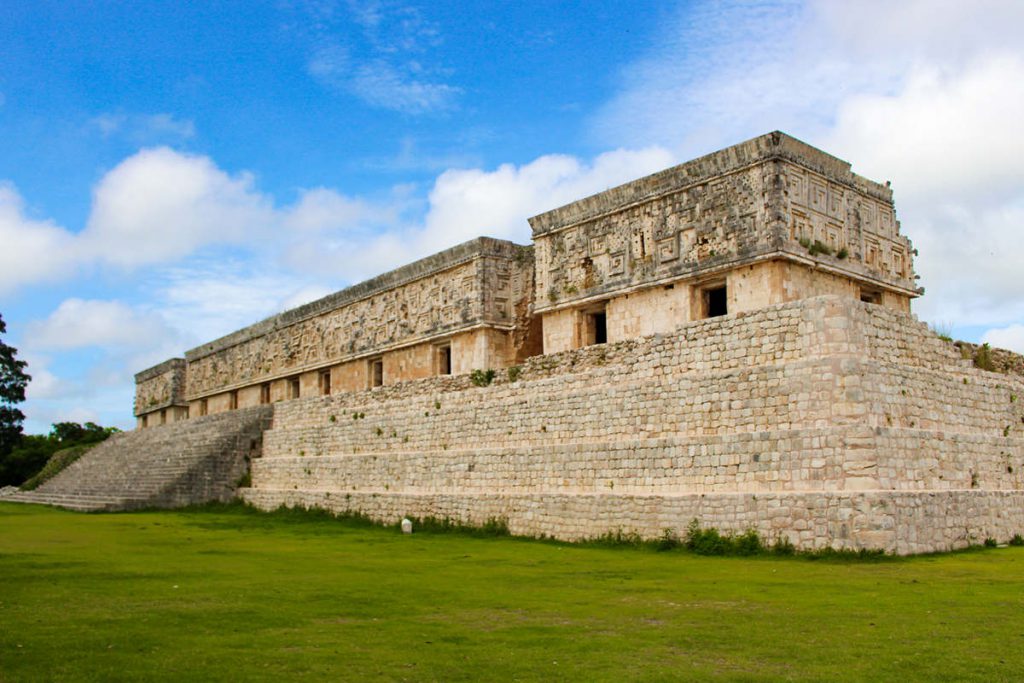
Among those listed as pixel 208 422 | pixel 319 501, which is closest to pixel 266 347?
pixel 208 422

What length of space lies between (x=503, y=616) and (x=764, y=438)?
5477 millimetres

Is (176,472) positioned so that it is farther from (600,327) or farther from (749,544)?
(749,544)

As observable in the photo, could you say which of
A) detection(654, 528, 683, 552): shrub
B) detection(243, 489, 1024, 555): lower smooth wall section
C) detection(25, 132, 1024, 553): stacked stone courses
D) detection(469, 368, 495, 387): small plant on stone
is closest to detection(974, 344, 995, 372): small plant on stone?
detection(25, 132, 1024, 553): stacked stone courses

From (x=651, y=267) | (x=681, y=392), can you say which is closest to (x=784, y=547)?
(x=681, y=392)

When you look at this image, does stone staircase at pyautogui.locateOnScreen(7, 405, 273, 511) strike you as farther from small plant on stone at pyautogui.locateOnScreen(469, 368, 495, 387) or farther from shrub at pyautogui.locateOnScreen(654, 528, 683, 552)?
shrub at pyautogui.locateOnScreen(654, 528, 683, 552)

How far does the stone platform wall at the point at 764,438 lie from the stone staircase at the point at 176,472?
851 centimetres

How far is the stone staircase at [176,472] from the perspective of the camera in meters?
22.6

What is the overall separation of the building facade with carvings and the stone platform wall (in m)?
1.65

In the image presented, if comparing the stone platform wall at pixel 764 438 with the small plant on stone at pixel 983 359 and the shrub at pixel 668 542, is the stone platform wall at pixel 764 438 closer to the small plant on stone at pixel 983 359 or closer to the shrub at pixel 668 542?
the shrub at pixel 668 542

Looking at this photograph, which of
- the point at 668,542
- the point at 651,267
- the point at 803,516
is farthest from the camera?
the point at 651,267

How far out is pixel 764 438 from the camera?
1164cm

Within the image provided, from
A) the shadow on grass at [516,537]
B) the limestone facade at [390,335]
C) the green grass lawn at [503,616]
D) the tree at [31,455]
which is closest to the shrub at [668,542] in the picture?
the shadow on grass at [516,537]

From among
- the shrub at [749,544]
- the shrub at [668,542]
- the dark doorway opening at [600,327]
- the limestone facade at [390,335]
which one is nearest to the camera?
the shrub at [749,544]

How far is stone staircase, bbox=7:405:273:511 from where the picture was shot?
890 inches
